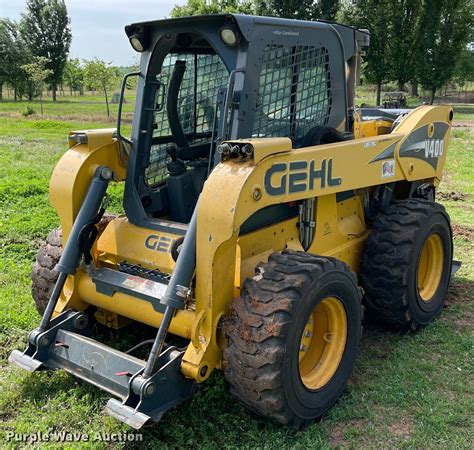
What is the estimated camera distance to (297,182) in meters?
3.44

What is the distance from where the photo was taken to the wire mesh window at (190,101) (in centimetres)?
425

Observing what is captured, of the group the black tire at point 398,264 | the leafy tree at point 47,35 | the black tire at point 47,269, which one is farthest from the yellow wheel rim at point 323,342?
the leafy tree at point 47,35

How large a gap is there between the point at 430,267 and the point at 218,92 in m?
2.54

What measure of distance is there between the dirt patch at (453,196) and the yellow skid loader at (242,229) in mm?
4637

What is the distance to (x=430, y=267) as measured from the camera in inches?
197

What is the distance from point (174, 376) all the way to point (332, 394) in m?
1.03

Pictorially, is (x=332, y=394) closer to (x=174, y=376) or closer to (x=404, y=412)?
(x=404, y=412)

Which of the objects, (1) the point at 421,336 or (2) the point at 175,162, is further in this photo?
(1) the point at 421,336

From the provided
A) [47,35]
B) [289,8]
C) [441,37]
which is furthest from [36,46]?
[441,37]

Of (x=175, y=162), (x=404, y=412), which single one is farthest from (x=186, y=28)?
(x=404, y=412)

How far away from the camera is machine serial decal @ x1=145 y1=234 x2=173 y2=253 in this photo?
146 inches

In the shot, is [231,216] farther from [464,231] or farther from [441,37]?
[441,37]

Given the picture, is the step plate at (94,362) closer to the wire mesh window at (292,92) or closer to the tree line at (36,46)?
the wire mesh window at (292,92)

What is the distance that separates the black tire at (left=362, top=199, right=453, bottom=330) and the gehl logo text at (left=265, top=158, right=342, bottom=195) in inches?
34.9
